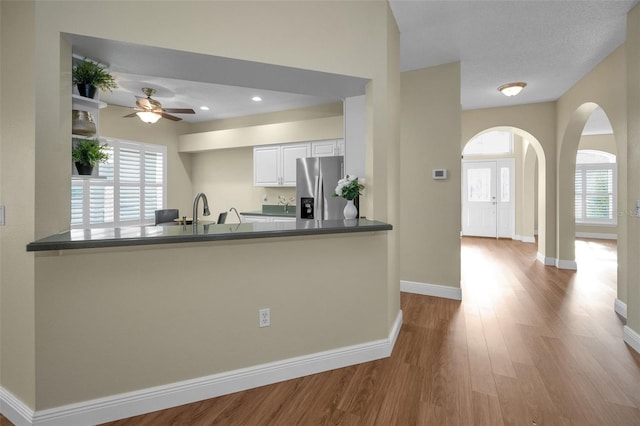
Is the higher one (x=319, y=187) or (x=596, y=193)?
(x=596, y=193)

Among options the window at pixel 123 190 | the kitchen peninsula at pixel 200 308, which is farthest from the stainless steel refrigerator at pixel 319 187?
the window at pixel 123 190

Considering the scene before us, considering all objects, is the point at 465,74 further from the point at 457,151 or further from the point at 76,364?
the point at 76,364

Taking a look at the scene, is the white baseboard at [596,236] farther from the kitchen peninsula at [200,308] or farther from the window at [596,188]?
the kitchen peninsula at [200,308]

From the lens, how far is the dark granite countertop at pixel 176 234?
1686 millimetres

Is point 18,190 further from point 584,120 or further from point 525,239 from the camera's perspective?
point 525,239

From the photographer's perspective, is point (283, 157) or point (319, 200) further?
point (283, 157)

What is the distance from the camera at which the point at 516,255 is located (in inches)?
254

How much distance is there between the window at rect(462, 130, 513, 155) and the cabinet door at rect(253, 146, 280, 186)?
216 inches

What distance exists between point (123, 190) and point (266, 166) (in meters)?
2.48

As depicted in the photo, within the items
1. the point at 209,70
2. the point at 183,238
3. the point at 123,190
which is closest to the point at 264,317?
the point at 183,238

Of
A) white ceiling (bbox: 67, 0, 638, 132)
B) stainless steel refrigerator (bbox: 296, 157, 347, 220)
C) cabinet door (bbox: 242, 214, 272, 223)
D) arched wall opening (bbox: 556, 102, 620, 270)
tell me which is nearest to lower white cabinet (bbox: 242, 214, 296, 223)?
cabinet door (bbox: 242, 214, 272, 223)

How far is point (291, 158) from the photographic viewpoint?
18.4 feet

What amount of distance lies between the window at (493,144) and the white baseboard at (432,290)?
5903 millimetres

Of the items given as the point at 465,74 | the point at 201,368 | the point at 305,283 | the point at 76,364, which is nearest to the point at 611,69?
the point at 465,74
